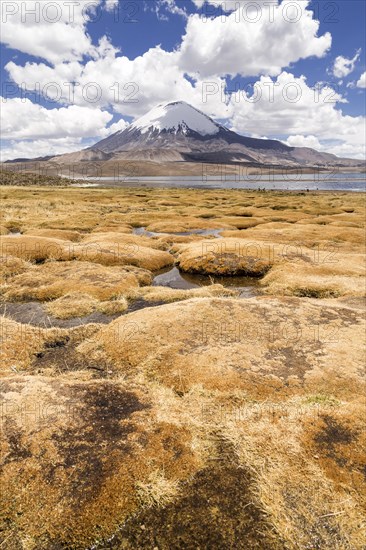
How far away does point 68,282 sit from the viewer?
29859 mm

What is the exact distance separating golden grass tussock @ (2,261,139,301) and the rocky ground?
0.81 ft

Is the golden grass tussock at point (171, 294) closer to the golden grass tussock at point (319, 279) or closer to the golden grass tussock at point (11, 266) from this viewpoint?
the golden grass tussock at point (319, 279)

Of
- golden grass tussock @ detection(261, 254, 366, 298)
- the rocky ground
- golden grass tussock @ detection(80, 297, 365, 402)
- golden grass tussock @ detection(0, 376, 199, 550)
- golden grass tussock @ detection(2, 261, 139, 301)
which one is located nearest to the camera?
golden grass tussock @ detection(0, 376, 199, 550)

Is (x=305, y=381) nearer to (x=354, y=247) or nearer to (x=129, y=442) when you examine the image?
(x=129, y=442)

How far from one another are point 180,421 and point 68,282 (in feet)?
67.4

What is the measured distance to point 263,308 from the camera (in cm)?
2303

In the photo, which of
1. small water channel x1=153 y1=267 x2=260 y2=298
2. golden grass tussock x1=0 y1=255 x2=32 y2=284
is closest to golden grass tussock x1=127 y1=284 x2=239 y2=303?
small water channel x1=153 y1=267 x2=260 y2=298

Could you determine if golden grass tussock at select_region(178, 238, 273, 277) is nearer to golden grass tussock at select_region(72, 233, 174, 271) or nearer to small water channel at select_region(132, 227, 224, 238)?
golden grass tussock at select_region(72, 233, 174, 271)

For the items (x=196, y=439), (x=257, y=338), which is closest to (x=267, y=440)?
(x=196, y=439)

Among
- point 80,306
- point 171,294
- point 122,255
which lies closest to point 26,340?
point 80,306

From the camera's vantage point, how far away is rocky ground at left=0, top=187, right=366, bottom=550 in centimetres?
901

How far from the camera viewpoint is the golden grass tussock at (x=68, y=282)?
28234 mm

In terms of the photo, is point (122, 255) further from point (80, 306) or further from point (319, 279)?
point (319, 279)

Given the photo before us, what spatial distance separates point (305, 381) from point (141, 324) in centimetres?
961
